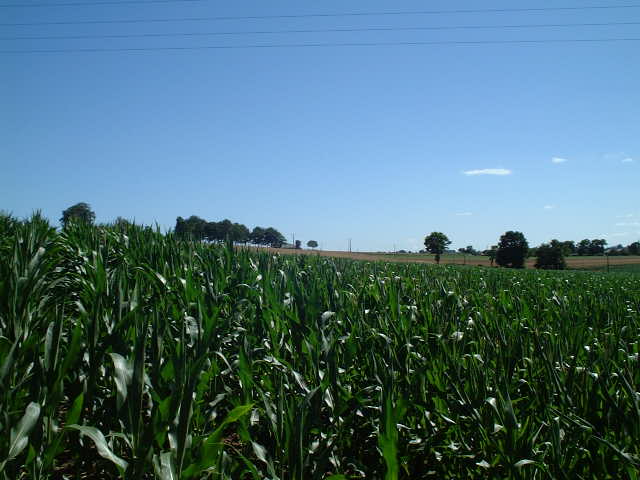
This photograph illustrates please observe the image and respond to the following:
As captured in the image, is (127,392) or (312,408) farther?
(312,408)

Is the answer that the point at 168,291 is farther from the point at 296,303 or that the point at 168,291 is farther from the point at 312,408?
the point at 312,408

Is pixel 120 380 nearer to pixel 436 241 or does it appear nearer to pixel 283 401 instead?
pixel 283 401

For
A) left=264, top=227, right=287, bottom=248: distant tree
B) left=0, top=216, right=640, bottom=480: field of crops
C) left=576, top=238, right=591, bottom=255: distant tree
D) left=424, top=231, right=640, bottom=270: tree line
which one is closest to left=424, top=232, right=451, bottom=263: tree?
left=424, top=231, right=640, bottom=270: tree line

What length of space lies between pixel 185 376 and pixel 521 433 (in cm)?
177

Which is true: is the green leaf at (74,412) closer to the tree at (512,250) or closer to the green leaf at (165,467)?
the green leaf at (165,467)

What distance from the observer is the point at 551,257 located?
64.8m

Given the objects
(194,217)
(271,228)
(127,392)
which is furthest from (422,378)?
(271,228)

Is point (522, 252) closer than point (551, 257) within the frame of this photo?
No

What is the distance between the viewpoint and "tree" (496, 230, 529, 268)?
229 feet

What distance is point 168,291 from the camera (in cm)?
388

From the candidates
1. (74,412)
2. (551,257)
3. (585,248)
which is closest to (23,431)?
(74,412)

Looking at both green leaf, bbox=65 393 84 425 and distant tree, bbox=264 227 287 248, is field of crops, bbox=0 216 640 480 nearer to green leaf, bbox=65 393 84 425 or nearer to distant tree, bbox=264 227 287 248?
green leaf, bbox=65 393 84 425

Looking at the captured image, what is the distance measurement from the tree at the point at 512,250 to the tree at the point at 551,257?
9.13ft

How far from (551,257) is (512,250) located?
23.2 feet
